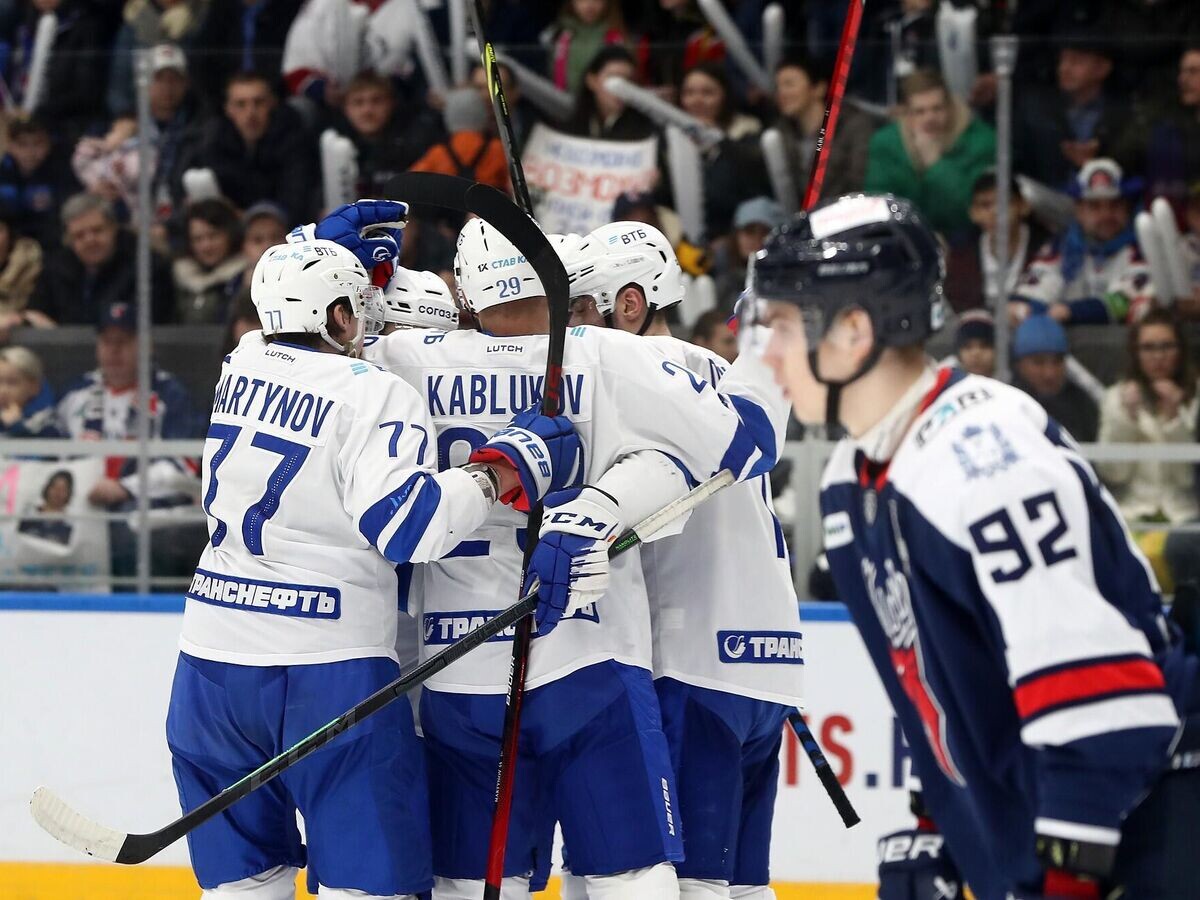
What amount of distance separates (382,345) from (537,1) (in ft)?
11.4

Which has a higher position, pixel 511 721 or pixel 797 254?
pixel 797 254

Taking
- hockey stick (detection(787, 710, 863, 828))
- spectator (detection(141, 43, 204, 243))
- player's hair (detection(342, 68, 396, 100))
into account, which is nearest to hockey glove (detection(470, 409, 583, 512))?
hockey stick (detection(787, 710, 863, 828))

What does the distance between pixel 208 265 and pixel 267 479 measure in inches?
98.2

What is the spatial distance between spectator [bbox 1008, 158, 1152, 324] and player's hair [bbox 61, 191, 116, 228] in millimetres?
2555

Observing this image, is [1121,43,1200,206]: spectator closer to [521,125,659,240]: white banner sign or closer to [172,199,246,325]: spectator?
[521,125,659,240]: white banner sign

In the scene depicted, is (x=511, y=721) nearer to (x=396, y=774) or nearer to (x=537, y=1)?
(x=396, y=774)

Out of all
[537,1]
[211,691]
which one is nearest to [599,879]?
[211,691]

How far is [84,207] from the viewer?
197 inches

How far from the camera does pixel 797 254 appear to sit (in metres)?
1.80

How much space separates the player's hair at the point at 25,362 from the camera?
4637 millimetres

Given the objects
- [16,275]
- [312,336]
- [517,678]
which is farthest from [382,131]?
[517,678]

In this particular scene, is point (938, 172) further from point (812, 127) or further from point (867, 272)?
point (867, 272)

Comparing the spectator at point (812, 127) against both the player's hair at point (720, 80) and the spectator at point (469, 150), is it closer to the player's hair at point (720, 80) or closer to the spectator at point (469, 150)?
the player's hair at point (720, 80)

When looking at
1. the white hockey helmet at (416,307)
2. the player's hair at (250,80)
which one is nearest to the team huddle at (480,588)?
the white hockey helmet at (416,307)
